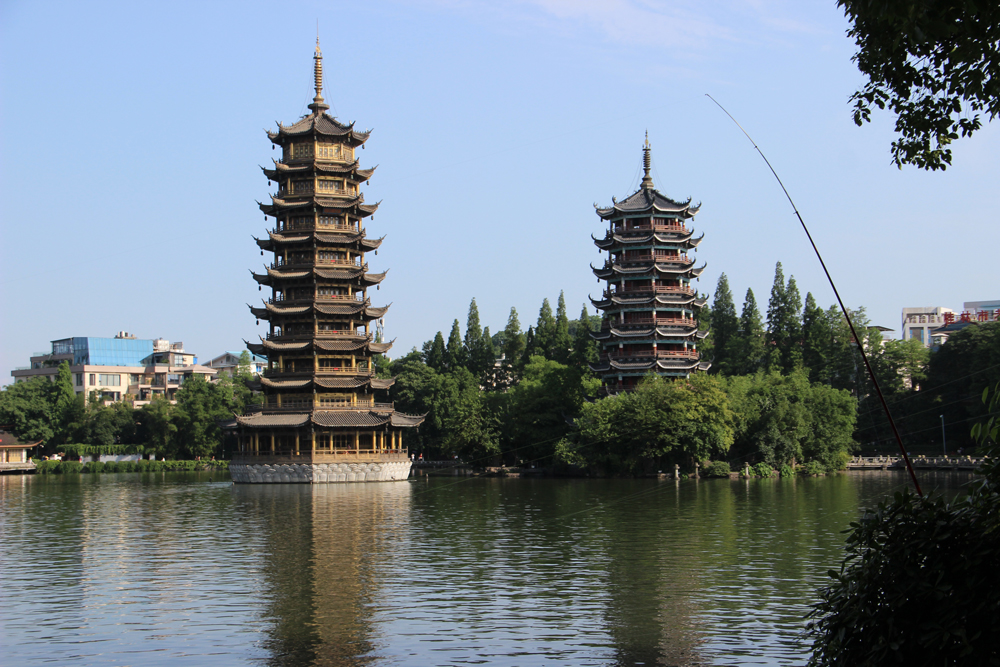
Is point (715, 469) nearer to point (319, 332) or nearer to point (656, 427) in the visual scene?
point (656, 427)

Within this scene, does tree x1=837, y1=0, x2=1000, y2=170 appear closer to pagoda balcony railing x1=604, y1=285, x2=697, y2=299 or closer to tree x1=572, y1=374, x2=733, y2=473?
tree x1=572, y1=374, x2=733, y2=473

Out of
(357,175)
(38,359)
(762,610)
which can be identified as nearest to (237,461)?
(357,175)

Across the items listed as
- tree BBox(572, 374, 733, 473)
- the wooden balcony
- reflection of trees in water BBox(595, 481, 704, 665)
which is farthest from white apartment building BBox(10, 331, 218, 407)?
reflection of trees in water BBox(595, 481, 704, 665)

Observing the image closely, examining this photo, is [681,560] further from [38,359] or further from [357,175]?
[38,359]

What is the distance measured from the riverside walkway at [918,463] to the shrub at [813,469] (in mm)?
4618

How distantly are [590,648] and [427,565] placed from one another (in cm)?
915

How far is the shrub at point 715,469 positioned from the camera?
54.8 m

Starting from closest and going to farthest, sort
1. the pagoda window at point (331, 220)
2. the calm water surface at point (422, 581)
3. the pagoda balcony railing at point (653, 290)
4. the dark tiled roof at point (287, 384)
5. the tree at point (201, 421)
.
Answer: the calm water surface at point (422, 581) < the dark tiled roof at point (287, 384) < the pagoda window at point (331, 220) < the pagoda balcony railing at point (653, 290) < the tree at point (201, 421)

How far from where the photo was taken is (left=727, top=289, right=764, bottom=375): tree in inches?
3086

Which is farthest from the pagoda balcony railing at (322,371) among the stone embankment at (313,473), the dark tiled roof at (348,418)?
the stone embankment at (313,473)

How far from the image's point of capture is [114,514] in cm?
3712

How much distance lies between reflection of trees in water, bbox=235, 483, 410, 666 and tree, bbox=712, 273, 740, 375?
46116 mm

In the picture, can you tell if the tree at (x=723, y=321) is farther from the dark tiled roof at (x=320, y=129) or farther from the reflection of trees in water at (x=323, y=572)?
the reflection of trees in water at (x=323, y=572)

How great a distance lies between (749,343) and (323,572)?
62.9 m
